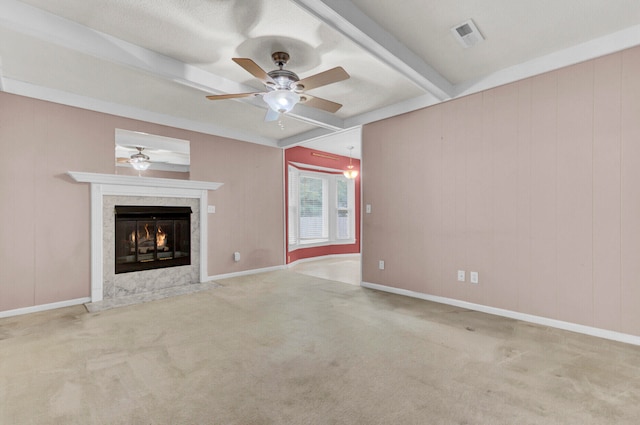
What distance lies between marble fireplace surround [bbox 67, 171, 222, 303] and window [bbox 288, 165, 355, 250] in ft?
8.26

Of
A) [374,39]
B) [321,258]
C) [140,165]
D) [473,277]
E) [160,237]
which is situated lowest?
[321,258]

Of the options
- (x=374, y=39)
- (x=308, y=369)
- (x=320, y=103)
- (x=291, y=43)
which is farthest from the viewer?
(x=320, y=103)

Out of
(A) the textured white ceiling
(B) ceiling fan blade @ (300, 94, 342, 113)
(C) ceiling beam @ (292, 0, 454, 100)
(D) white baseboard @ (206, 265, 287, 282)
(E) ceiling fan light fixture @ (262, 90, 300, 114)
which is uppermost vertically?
(A) the textured white ceiling

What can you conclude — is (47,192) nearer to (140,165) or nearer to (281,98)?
(140,165)

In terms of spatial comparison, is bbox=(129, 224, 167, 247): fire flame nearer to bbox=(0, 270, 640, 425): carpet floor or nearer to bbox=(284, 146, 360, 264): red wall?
bbox=(0, 270, 640, 425): carpet floor

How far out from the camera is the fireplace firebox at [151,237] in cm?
434

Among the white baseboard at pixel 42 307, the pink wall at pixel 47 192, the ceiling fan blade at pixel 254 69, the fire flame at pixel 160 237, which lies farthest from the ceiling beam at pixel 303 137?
A: the white baseboard at pixel 42 307

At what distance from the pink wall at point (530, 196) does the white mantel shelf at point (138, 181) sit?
3.09 meters

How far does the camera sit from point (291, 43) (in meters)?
2.80

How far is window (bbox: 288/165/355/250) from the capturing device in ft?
23.3

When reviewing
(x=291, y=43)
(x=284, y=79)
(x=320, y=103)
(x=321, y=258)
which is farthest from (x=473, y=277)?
(x=321, y=258)

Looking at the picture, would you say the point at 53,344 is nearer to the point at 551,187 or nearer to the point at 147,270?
the point at 147,270

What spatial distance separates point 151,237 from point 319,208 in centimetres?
429

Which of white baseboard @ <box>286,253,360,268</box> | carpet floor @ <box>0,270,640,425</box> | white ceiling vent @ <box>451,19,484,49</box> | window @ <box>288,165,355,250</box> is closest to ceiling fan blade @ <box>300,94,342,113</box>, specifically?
white ceiling vent @ <box>451,19,484,49</box>
